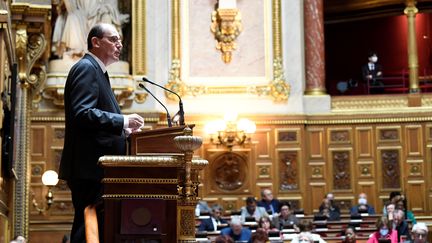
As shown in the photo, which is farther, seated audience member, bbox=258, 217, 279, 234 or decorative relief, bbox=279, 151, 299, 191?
decorative relief, bbox=279, 151, 299, 191

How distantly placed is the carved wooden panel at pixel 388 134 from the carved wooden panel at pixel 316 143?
110 cm

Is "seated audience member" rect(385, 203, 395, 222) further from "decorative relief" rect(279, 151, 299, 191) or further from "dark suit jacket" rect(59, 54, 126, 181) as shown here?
"dark suit jacket" rect(59, 54, 126, 181)

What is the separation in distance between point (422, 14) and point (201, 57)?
7.01 metres

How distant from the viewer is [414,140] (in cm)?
1789

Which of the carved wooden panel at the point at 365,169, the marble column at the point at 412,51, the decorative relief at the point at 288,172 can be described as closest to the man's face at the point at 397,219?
the carved wooden panel at the point at 365,169

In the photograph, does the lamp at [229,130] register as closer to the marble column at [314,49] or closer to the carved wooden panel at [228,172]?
the carved wooden panel at [228,172]

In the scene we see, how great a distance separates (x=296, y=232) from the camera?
14.9m

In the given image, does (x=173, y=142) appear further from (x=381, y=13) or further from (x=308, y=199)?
(x=381, y=13)

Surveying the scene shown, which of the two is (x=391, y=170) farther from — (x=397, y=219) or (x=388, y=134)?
(x=397, y=219)

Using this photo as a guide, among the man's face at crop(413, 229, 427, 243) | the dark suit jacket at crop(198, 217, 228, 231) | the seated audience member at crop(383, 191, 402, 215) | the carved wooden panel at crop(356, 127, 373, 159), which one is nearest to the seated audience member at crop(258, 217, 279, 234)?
the dark suit jacket at crop(198, 217, 228, 231)

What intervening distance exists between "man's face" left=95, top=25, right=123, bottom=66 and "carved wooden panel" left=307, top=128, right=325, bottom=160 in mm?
13462

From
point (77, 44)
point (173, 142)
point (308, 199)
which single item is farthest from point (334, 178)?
point (173, 142)

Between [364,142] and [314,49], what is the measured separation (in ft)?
6.83

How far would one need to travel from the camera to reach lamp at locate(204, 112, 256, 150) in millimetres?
17531
